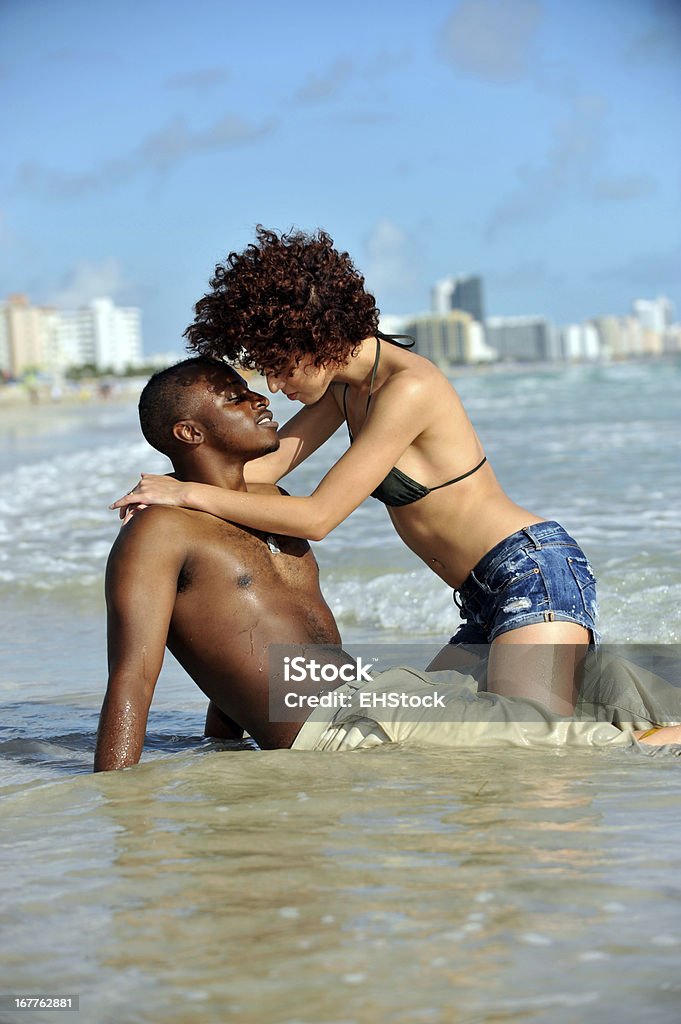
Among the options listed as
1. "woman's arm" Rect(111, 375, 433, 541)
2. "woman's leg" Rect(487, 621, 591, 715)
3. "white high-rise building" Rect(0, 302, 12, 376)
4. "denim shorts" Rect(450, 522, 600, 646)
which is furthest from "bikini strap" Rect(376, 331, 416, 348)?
"white high-rise building" Rect(0, 302, 12, 376)

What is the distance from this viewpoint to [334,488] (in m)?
3.31

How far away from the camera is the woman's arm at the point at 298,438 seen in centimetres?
384

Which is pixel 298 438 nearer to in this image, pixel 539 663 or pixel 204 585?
pixel 204 585

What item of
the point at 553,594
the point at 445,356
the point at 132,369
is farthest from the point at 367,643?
the point at 445,356

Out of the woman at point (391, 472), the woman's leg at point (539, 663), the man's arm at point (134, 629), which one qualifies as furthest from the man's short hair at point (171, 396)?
the woman's leg at point (539, 663)

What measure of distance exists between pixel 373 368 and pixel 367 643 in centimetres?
278

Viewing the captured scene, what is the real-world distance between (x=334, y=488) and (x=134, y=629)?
2.21 ft

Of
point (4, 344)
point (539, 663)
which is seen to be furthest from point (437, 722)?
point (4, 344)

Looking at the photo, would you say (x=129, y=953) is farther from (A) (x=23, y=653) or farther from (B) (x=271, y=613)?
(A) (x=23, y=653)

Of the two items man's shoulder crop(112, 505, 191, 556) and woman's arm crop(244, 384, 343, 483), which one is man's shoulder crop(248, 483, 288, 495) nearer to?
woman's arm crop(244, 384, 343, 483)

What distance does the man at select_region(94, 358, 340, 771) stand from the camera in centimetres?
305

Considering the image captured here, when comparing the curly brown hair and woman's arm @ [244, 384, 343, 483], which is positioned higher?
the curly brown hair

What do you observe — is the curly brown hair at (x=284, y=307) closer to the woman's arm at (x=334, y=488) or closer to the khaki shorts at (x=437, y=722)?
the woman's arm at (x=334, y=488)

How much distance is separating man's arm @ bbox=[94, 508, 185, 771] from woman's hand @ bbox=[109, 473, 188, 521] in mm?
84
